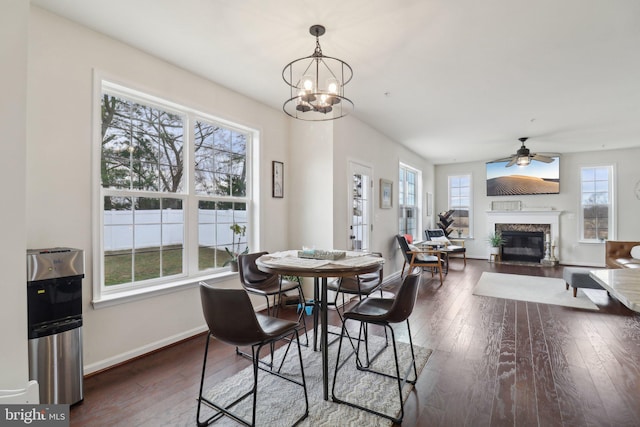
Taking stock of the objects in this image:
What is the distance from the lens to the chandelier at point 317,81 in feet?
7.24

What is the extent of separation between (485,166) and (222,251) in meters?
7.46

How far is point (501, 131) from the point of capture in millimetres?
5473

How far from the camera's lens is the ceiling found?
2.19 meters

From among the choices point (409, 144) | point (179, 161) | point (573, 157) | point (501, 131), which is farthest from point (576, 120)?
point (179, 161)

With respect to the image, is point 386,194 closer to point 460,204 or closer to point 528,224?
point 460,204

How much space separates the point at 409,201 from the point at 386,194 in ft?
6.05

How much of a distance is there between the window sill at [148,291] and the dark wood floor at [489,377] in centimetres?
52

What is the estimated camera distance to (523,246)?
313 inches

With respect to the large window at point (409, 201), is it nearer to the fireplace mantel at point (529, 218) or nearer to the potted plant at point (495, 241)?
the potted plant at point (495, 241)

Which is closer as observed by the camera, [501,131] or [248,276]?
[248,276]

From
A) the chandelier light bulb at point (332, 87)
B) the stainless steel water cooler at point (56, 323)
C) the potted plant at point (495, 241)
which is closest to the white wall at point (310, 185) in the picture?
the chandelier light bulb at point (332, 87)

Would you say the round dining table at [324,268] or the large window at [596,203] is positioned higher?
the large window at [596,203]

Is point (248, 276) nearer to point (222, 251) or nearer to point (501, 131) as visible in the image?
point (222, 251)

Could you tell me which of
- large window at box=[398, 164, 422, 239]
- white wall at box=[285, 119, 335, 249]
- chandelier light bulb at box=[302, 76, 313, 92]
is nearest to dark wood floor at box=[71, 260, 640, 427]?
white wall at box=[285, 119, 335, 249]
